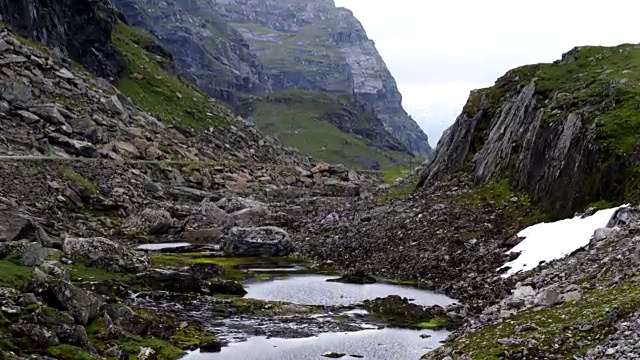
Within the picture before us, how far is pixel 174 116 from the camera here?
194625mm

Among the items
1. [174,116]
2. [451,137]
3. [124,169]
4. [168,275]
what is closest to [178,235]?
[124,169]

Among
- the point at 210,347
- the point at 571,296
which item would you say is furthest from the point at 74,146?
the point at 571,296

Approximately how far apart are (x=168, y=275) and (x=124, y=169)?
2509 inches

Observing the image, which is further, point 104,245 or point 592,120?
point 592,120

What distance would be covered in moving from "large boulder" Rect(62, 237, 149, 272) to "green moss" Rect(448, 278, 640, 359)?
35.2 metres

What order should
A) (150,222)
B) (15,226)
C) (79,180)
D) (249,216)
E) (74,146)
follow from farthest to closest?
(74,146), (249,216), (79,180), (150,222), (15,226)

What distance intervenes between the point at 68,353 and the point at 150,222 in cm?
6182

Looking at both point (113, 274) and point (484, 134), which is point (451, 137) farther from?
point (113, 274)

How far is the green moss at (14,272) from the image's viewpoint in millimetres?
39112

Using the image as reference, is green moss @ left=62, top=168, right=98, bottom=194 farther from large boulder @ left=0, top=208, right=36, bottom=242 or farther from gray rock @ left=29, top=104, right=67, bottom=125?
large boulder @ left=0, top=208, right=36, bottom=242

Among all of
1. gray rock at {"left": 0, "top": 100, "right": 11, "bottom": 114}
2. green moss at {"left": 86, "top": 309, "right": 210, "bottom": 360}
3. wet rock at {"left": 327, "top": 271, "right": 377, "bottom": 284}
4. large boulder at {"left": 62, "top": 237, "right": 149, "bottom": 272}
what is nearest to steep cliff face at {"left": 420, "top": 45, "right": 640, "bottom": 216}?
wet rock at {"left": 327, "top": 271, "right": 377, "bottom": 284}

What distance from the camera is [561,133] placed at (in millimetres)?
72938

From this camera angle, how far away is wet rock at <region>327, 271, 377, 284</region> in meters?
65.3

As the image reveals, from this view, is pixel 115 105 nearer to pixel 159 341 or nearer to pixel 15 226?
pixel 15 226
